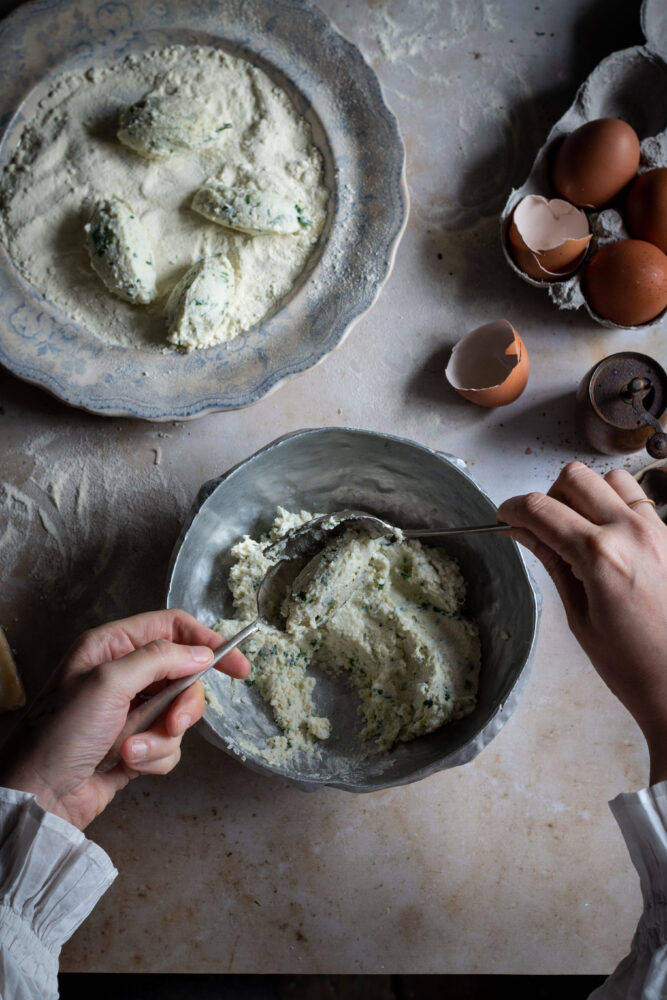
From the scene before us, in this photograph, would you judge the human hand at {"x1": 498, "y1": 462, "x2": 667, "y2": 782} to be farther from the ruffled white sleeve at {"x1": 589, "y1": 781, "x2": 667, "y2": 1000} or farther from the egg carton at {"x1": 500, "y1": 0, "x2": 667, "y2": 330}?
the egg carton at {"x1": 500, "y1": 0, "x2": 667, "y2": 330}

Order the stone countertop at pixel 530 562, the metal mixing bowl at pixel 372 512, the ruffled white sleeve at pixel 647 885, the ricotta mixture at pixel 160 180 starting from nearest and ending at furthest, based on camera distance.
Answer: the ruffled white sleeve at pixel 647 885
the metal mixing bowl at pixel 372 512
the stone countertop at pixel 530 562
the ricotta mixture at pixel 160 180

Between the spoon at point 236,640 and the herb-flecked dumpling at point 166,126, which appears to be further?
the herb-flecked dumpling at point 166,126

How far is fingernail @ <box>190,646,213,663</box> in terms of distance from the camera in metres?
0.79

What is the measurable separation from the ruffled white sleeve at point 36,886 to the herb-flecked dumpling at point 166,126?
900mm

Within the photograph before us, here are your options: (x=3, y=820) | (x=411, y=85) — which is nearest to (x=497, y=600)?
(x=3, y=820)

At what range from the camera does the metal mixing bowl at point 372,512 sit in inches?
35.9

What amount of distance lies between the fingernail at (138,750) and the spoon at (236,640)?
0.02 metres

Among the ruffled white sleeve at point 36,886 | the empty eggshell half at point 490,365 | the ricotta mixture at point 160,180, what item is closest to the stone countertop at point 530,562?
the empty eggshell half at point 490,365

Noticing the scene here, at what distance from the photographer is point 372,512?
1105 millimetres

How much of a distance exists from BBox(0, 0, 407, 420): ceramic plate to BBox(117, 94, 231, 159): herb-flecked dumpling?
0.43 ft

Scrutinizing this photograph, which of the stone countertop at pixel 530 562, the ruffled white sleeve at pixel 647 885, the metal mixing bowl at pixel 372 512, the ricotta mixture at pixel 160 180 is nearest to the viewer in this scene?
the ruffled white sleeve at pixel 647 885

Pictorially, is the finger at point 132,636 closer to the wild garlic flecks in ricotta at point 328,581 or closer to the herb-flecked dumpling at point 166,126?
the wild garlic flecks in ricotta at point 328,581

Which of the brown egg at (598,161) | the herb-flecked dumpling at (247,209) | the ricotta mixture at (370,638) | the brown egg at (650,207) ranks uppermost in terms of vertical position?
the herb-flecked dumpling at (247,209)

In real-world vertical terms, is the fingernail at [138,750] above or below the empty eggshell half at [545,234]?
below
